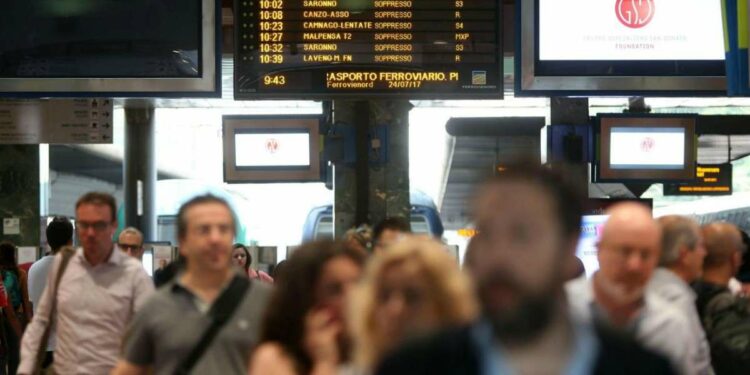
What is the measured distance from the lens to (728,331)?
5.31 m

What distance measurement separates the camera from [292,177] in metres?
11.7

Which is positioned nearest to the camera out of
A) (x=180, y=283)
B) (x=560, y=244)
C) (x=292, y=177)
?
(x=560, y=244)

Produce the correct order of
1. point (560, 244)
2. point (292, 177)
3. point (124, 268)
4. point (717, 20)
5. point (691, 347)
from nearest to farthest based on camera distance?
point (560, 244), point (691, 347), point (124, 268), point (717, 20), point (292, 177)

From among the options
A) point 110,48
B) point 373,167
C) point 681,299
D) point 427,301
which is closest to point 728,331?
point 681,299

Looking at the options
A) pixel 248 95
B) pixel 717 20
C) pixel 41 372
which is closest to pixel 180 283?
pixel 41 372

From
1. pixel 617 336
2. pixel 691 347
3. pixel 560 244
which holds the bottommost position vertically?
pixel 691 347

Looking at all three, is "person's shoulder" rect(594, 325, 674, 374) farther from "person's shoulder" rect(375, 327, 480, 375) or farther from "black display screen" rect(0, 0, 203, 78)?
"black display screen" rect(0, 0, 203, 78)

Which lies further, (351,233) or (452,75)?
(452,75)

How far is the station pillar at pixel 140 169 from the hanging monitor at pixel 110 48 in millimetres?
14546

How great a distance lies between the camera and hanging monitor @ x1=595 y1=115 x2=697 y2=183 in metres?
11.7

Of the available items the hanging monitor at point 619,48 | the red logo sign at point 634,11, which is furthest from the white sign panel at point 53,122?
the red logo sign at point 634,11

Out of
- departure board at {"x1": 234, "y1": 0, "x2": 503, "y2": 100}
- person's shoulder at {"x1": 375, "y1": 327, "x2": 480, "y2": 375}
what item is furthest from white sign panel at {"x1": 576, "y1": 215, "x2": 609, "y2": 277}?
person's shoulder at {"x1": 375, "y1": 327, "x2": 480, "y2": 375}

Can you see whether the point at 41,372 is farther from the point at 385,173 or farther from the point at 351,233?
the point at 385,173

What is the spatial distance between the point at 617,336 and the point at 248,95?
769cm
